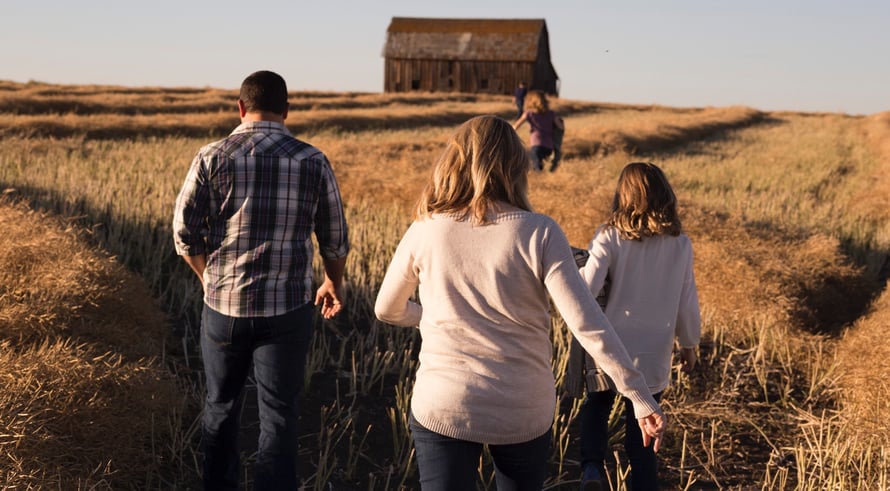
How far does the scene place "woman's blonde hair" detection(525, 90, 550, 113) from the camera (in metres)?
10.8

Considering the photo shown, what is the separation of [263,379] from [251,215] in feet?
1.94

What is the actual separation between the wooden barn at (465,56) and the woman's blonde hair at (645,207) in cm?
4423

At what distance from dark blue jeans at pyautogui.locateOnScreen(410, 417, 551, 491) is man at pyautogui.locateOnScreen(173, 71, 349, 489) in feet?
3.11

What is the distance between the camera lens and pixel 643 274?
126 inches

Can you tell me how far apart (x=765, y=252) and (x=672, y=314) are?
4138 millimetres

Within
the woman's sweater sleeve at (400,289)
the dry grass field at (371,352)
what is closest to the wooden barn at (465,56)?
the dry grass field at (371,352)

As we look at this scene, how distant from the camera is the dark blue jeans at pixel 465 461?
2111 mm

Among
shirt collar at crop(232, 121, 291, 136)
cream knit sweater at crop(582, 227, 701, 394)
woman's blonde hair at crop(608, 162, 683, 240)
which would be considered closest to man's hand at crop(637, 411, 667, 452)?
cream knit sweater at crop(582, 227, 701, 394)

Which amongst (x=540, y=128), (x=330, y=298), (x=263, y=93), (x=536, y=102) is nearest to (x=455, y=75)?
(x=540, y=128)

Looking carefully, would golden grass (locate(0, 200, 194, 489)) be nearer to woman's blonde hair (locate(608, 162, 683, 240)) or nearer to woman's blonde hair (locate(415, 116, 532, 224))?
woman's blonde hair (locate(415, 116, 532, 224))

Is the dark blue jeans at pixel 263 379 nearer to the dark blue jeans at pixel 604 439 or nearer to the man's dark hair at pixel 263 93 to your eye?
the man's dark hair at pixel 263 93

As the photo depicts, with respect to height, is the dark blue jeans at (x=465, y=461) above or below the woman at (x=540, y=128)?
below

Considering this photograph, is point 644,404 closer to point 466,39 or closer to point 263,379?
point 263,379

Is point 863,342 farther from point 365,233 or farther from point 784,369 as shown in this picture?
point 365,233
